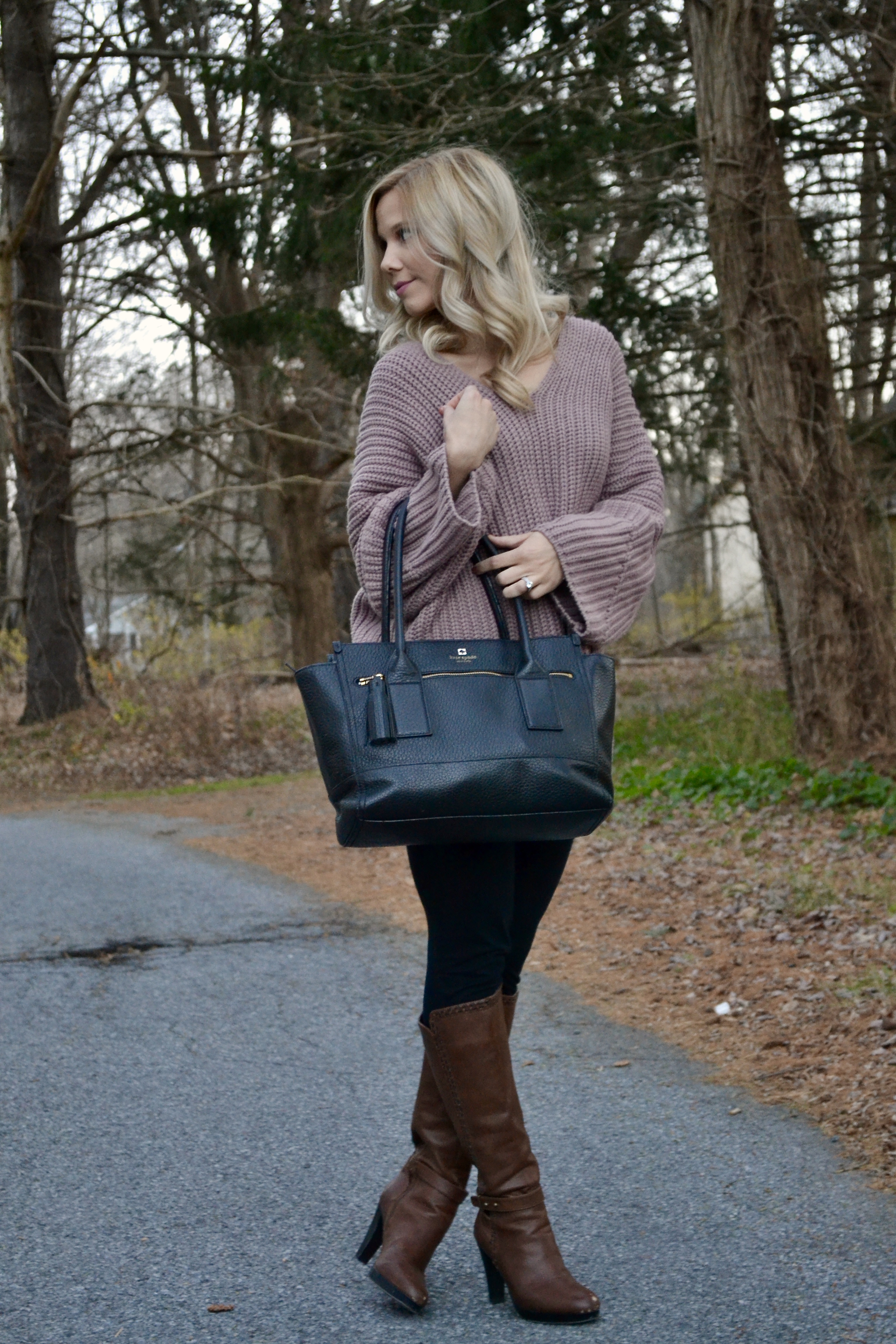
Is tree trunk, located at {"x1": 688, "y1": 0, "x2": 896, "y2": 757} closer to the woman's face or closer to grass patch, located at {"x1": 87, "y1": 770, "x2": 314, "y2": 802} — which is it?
grass patch, located at {"x1": 87, "y1": 770, "x2": 314, "y2": 802}

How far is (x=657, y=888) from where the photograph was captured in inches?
240

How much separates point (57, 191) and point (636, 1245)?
15548 mm

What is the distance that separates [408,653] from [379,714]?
120 millimetres

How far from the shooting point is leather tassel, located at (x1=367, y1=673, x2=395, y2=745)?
79.4 inches

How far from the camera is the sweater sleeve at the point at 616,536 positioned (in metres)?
2.26

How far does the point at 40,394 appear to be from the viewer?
1518 cm

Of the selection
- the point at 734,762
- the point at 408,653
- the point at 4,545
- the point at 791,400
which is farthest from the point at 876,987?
the point at 4,545

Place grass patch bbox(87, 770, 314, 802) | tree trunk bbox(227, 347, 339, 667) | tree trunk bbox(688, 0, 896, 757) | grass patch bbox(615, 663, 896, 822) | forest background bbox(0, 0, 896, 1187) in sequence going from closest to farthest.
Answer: forest background bbox(0, 0, 896, 1187) < grass patch bbox(615, 663, 896, 822) < tree trunk bbox(688, 0, 896, 757) < grass patch bbox(87, 770, 314, 802) < tree trunk bbox(227, 347, 339, 667)

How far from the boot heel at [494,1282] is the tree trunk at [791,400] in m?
6.30

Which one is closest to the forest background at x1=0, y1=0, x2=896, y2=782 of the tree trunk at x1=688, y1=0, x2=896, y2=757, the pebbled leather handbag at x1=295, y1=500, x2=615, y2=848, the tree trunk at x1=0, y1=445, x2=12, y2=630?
the tree trunk at x1=688, y1=0, x2=896, y2=757

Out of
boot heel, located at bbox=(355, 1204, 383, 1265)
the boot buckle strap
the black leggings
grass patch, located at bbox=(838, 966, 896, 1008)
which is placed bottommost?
grass patch, located at bbox=(838, 966, 896, 1008)

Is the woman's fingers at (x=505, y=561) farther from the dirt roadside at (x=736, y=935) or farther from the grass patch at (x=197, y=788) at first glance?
the grass patch at (x=197, y=788)

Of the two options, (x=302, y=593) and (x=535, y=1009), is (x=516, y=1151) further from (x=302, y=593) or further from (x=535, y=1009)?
(x=302, y=593)

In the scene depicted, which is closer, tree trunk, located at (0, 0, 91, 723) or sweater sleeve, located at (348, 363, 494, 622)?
sweater sleeve, located at (348, 363, 494, 622)
